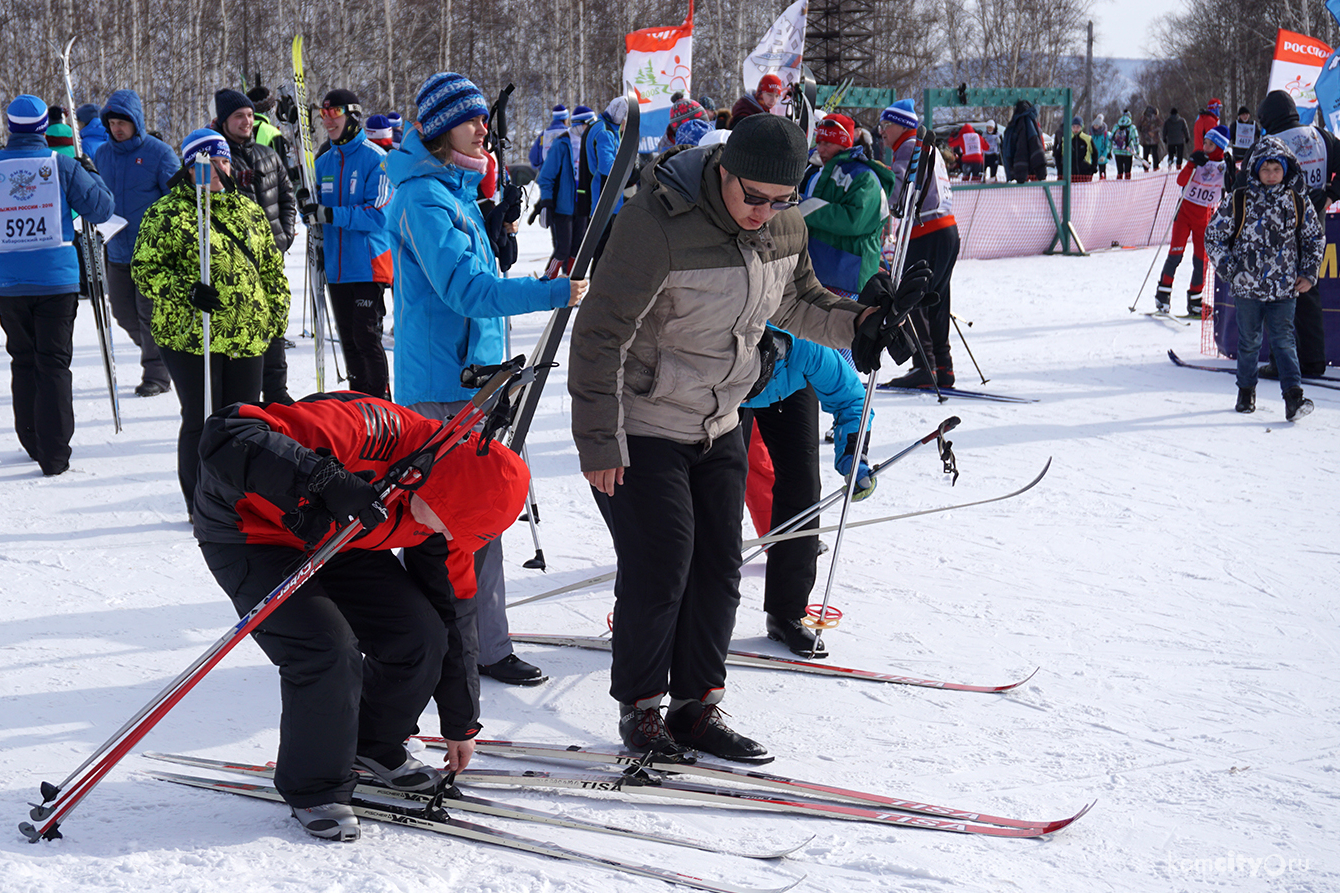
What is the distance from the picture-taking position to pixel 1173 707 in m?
3.34

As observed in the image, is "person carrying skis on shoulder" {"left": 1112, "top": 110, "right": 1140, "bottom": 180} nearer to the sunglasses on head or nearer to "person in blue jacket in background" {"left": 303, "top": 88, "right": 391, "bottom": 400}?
"person in blue jacket in background" {"left": 303, "top": 88, "right": 391, "bottom": 400}

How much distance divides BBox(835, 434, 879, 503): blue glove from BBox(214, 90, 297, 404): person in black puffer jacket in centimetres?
307

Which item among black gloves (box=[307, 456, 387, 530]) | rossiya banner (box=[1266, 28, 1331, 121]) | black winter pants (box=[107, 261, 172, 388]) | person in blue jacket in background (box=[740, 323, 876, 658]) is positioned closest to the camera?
black gloves (box=[307, 456, 387, 530])

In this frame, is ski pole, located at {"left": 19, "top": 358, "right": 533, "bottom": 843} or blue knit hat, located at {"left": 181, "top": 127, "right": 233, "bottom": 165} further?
blue knit hat, located at {"left": 181, "top": 127, "right": 233, "bottom": 165}

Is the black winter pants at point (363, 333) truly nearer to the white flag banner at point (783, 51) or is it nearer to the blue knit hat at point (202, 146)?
the blue knit hat at point (202, 146)

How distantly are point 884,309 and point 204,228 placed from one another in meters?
3.10

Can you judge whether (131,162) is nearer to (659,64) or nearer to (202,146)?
(202,146)

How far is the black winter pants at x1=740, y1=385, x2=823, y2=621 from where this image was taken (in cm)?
379

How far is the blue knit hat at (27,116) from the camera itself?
215 inches

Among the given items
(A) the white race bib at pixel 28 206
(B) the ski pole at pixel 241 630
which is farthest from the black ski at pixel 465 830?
(A) the white race bib at pixel 28 206

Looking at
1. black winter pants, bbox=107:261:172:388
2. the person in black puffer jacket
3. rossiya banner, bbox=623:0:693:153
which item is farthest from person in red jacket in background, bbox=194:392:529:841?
rossiya banner, bbox=623:0:693:153

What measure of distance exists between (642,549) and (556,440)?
3883 mm

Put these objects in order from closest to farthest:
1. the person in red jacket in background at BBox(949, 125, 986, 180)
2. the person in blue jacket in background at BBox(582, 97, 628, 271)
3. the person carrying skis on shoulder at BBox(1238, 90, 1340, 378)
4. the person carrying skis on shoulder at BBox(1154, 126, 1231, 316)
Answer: the person carrying skis on shoulder at BBox(1238, 90, 1340, 378)
the person carrying skis on shoulder at BBox(1154, 126, 1231, 316)
the person in blue jacket in background at BBox(582, 97, 628, 271)
the person in red jacket in background at BBox(949, 125, 986, 180)

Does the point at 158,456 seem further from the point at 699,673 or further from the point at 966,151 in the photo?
the point at 966,151
